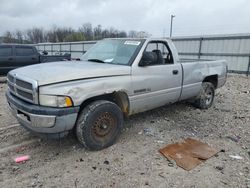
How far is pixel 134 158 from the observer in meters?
3.55

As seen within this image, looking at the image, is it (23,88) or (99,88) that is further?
(99,88)

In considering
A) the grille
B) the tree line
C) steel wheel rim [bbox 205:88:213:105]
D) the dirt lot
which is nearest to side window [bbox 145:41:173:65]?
the dirt lot

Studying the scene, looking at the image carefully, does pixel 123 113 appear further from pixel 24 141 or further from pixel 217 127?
pixel 217 127

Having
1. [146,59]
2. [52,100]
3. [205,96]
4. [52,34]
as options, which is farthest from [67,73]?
[52,34]

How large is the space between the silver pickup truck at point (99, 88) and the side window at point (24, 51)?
767 cm

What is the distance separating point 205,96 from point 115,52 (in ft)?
10.1

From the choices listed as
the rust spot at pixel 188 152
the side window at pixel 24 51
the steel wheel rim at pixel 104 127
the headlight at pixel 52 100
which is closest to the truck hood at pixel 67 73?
the headlight at pixel 52 100

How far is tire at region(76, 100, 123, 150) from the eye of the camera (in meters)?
3.43

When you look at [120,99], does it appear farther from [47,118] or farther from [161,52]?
[161,52]

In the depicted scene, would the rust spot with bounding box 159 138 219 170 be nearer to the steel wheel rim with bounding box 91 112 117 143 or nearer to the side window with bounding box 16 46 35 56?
the steel wheel rim with bounding box 91 112 117 143

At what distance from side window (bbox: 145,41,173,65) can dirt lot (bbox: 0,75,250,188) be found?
1.37m

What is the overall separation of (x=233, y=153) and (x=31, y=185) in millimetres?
3181

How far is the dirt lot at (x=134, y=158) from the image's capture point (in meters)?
2.98

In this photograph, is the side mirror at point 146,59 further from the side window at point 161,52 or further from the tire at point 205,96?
the tire at point 205,96
